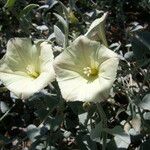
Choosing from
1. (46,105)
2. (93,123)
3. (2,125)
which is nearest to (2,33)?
(2,125)

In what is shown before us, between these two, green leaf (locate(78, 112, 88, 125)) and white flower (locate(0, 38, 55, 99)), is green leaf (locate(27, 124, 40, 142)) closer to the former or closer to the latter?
green leaf (locate(78, 112, 88, 125))

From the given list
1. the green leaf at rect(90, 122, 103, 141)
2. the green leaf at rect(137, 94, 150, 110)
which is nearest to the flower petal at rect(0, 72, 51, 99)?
the green leaf at rect(90, 122, 103, 141)

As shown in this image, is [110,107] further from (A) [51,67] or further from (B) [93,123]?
(A) [51,67]

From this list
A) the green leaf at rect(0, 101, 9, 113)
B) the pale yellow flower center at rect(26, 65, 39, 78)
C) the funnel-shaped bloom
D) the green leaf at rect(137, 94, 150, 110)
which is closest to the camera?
the funnel-shaped bloom

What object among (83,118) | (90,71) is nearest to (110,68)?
(90,71)

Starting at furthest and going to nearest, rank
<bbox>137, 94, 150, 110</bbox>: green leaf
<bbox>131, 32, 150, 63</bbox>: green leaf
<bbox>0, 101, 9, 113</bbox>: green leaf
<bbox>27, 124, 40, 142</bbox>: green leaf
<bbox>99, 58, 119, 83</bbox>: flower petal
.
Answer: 1. <bbox>0, 101, 9, 113</bbox>: green leaf
2. <bbox>27, 124, 40, 142</bbox>: green leaf
3. <bbox>131, 32, 150, 63</bbox>: green leaf
4. <bbox>137, 94, 150, 110</bbox>: green leaf
5. <bbox>99, 58, 119, 83</bbox>: flower petal

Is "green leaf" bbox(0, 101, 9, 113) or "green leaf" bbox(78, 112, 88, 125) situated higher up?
"green leaf" bbox(78, 112, 88, 125)

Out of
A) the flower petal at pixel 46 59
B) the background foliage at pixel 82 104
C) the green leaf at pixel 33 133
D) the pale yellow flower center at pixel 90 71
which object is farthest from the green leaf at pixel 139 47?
the green leaf at pixel 33 133

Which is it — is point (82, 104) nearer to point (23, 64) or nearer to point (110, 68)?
point (23, 64)
